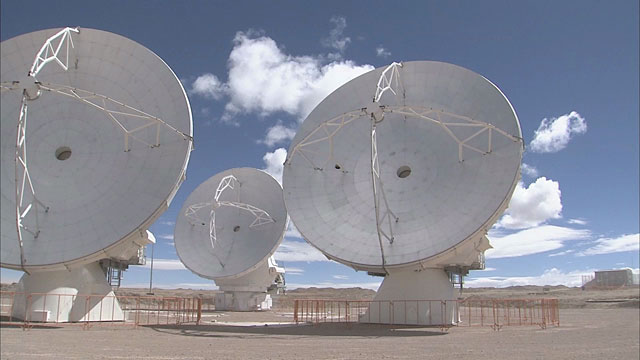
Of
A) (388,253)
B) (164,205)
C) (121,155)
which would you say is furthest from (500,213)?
(121,155)

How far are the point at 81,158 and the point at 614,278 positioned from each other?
10549 cm

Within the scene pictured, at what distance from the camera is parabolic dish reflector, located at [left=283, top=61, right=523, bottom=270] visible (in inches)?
979

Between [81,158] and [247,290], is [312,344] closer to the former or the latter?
[81,158]

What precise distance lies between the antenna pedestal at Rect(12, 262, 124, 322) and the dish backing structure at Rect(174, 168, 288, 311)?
50.8 feet

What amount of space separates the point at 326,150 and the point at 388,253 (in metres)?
7.65

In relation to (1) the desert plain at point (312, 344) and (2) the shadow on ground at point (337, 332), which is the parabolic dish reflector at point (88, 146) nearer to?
(1) the desert plain at point (312, 344)

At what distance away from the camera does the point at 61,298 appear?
2739 cm

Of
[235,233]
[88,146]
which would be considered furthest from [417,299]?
[235,233]

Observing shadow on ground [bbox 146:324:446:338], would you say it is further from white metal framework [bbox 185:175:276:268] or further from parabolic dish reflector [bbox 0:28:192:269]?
white metal framework [bbox 185:175:276:268]

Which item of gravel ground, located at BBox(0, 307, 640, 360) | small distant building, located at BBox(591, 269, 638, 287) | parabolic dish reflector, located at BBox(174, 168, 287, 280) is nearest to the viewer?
gravel ground, located at BBox(0, 307, 640, 360)

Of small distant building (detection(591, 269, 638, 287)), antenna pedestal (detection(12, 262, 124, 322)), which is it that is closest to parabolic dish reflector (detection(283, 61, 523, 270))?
antenna pedestal (detection(12, 262, 124, 322))

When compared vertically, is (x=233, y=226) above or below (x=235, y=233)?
above

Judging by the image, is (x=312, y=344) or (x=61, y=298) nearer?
(x=312, y=344)

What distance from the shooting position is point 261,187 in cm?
4812
